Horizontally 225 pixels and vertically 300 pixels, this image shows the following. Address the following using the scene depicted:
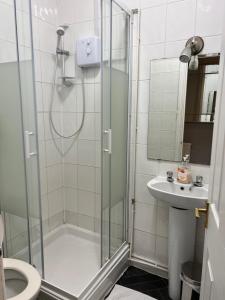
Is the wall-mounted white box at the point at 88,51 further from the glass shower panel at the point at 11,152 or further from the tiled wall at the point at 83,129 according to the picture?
the glass shower panel at the point at 11,152

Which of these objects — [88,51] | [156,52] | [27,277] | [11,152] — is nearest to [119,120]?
[156,52]

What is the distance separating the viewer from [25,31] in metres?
1.50

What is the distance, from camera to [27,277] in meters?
1.37

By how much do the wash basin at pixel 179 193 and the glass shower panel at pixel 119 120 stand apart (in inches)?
12.4

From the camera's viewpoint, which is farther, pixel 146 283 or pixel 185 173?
pixel 146 283

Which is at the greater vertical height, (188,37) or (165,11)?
(165,11)

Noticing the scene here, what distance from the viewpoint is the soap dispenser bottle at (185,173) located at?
171cm

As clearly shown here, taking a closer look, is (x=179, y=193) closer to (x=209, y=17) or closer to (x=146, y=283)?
(x=146, y=283)

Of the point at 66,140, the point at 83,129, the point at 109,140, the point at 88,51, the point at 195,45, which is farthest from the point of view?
the point at 66,140

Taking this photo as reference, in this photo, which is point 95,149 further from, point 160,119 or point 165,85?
point 165,85

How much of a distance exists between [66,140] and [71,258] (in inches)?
46.1

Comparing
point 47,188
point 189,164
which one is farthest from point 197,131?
point 47,188

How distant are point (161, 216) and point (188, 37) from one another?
57.2 inches

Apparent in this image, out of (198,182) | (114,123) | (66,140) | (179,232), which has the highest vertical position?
(114,123)
